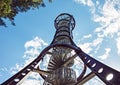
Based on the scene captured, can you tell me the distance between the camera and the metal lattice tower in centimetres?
814

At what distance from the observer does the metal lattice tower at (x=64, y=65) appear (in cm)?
814

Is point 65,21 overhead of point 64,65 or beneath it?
overhead

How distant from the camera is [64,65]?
1520 centimetres

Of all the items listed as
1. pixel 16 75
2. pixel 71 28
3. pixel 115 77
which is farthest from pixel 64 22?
pixel 115 77

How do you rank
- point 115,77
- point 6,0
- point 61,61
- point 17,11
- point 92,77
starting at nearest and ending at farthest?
point 115,77
point 6,0
point 92,77
point 17,11
point 61,61

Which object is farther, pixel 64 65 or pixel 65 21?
pixel 65 21

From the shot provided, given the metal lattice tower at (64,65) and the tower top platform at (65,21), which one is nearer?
the metal lattice tower at (64,65)

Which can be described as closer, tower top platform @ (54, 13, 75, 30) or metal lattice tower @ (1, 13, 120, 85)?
metal lattice tower @ (1, 13, 120, 85)

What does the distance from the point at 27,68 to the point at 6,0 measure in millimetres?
4596

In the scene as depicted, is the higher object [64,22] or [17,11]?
[64,22]

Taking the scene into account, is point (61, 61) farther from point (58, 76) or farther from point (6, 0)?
point (6, 0)

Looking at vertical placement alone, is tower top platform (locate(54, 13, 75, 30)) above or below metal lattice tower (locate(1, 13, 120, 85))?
above

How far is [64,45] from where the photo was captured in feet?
54.7

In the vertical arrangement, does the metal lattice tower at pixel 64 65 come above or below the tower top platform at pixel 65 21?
below
